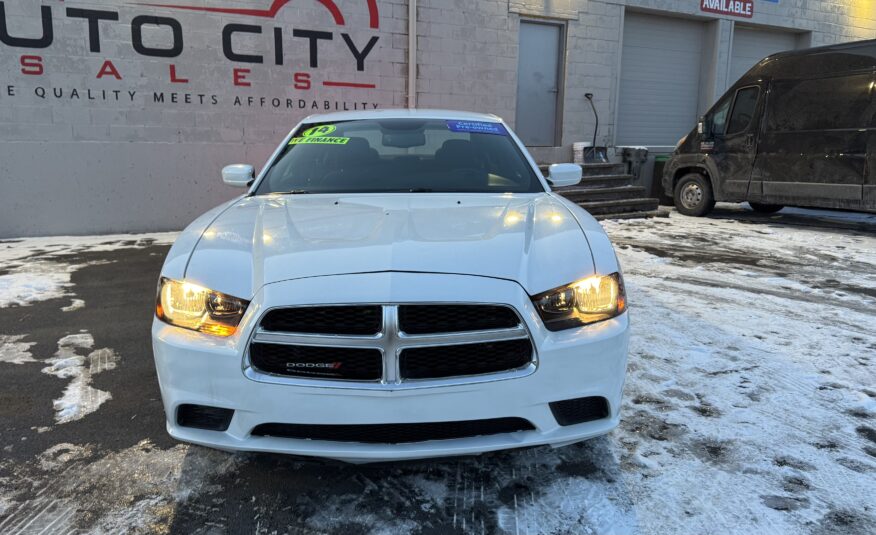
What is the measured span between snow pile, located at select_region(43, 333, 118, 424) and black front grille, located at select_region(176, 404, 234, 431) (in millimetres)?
1113

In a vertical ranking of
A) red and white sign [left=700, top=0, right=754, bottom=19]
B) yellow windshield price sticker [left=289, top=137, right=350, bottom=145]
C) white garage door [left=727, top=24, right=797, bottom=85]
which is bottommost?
yellow windshield price sticker [left=289, top=137, right=350, bottom=145]

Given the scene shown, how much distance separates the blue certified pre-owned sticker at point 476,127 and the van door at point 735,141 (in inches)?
242

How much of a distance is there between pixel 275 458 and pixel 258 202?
1.26m

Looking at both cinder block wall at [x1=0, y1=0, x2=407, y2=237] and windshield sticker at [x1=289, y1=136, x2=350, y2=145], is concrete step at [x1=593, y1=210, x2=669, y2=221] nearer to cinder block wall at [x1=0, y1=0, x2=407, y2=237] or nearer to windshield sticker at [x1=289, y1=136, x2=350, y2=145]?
cinder block wall at [x1=0, y1=0, x2=407, y2=237]

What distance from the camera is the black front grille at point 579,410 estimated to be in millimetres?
1929

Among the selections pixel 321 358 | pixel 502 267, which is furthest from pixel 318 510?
pixel 502 267

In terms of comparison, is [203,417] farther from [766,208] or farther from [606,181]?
[766,208]

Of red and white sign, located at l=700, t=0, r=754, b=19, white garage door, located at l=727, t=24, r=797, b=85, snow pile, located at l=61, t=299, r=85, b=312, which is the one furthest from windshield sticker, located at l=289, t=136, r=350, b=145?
white garage door, located at l=727, t=24, r=797, b=85

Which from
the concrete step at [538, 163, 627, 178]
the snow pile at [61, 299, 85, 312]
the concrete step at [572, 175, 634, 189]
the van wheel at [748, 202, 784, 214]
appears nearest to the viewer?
the snow pile at [61, 299, 85, 312]

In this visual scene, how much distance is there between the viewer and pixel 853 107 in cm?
704

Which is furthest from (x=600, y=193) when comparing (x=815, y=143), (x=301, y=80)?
(x=301, y=80)

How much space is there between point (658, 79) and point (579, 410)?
10988 millimetres

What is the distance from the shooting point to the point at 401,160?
10.7 feet

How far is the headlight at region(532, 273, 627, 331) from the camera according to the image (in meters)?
1.93
